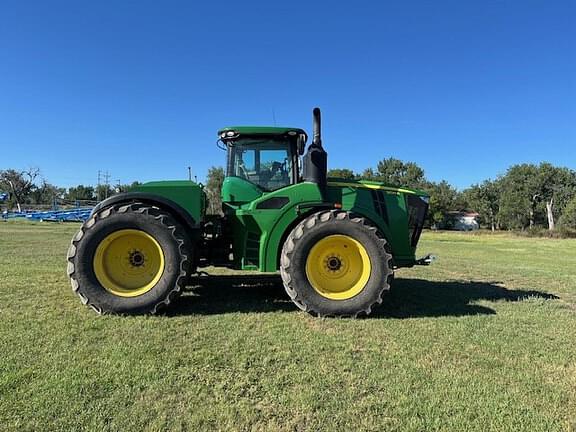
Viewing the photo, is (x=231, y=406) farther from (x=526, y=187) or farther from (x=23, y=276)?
(x=526, y=187)

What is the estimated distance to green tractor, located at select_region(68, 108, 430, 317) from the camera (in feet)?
17.8

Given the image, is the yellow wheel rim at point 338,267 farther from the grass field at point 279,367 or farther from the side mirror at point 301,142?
the side mirror at point 301,142

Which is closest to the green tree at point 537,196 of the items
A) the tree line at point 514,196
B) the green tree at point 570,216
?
the tree line at point 514,196

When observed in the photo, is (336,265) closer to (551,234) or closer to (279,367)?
(279,367)

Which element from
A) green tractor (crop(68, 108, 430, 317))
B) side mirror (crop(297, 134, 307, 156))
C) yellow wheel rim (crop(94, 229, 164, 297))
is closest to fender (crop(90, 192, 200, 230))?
green tractor (crop(68, 108, 430, 317))

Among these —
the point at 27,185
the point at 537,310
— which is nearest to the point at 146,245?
the point at 537,310

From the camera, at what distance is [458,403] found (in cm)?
322

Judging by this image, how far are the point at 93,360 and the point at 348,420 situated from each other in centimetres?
226

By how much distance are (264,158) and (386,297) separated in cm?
291

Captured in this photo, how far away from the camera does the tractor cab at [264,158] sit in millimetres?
6512

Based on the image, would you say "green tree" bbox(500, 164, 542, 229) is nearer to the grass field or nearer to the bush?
the bush

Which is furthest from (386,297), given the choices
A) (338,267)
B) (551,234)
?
(551,234)

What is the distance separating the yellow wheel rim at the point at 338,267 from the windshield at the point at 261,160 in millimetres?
1336

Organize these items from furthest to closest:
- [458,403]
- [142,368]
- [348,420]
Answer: [142,368] < [458,403] < [348,420]
